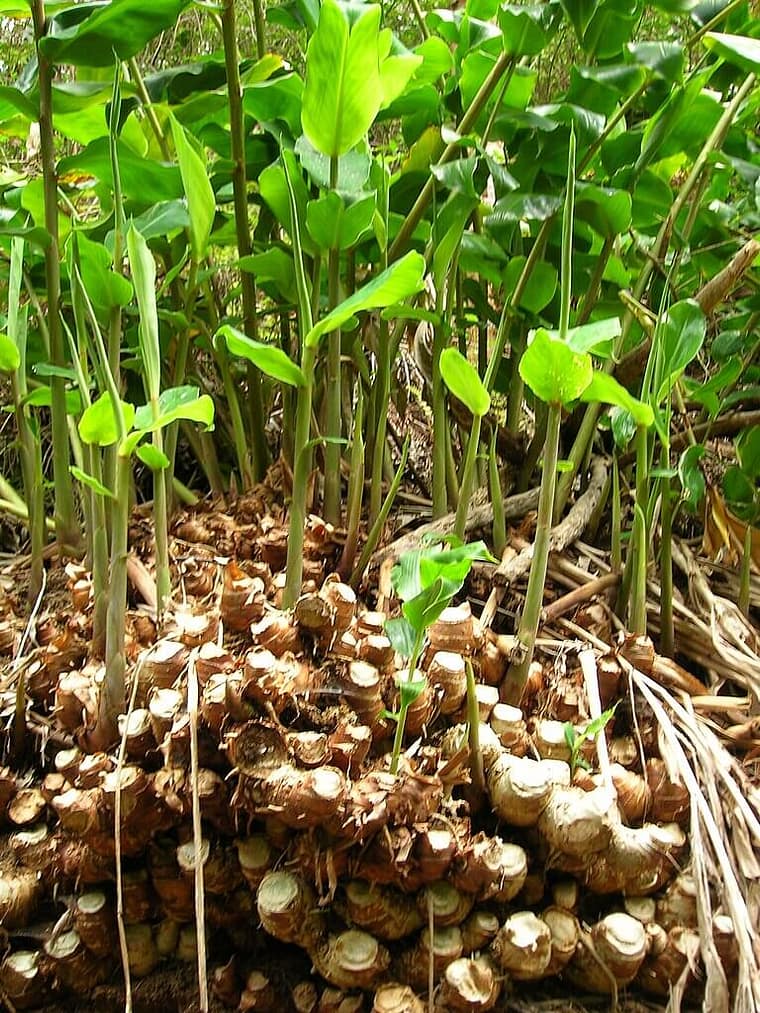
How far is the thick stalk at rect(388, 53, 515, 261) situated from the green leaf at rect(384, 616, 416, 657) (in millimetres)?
465

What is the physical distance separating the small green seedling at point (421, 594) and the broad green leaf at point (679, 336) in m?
0.29

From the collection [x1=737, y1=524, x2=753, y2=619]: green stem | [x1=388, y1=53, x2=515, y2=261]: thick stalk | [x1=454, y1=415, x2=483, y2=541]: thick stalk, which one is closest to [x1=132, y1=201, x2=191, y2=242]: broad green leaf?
[x1=388, y1=53, x2=515, y2=261]: thick stalk

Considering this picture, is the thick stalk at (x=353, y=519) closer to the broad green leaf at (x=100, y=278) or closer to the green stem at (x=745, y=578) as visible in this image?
the broad green leaf at (x=100, y=278)

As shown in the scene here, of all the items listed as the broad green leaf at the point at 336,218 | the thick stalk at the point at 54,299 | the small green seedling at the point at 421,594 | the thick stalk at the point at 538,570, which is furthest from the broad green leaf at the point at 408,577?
the thick stalk at the point at 54,299

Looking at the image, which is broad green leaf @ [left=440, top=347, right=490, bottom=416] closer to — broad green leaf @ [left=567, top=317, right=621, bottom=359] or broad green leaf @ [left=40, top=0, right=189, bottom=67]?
broad green leaf @ [left=567, top=317, right=621, bottom=359]

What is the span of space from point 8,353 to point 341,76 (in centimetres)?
39

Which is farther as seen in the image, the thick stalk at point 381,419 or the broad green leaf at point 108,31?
the thick stalk at point 381,419

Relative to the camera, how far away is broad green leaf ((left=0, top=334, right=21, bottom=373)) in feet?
2.19

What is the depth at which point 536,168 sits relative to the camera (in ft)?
2.69

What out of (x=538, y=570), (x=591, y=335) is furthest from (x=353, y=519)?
(x=591, y=335)

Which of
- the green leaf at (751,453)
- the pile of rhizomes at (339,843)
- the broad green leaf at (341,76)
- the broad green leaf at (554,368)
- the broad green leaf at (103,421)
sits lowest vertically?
the pile of rhizomes at (339,843)

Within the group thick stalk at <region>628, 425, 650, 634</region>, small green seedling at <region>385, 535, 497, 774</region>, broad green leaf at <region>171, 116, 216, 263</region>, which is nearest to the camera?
small green seedling at <region>385, 535, 497, 774</region>

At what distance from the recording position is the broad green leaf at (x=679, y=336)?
2.10 ft

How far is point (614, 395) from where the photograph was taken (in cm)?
54
